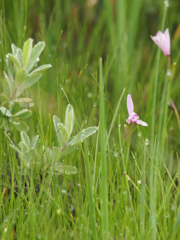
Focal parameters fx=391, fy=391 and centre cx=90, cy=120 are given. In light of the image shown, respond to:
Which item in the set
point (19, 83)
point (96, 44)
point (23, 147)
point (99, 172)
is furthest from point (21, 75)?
point (96, 44)

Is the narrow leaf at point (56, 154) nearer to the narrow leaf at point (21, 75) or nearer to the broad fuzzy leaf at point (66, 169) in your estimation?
the broad fuzzy leaf at point (66, 169)

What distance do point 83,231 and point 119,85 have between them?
1142 mm

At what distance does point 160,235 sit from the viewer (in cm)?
99

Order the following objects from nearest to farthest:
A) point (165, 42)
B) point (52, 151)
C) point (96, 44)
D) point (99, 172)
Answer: point (99, 172) → point (52, 151) → point (165, 42) → point (96, 44)

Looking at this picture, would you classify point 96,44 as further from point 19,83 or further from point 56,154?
point 56,154

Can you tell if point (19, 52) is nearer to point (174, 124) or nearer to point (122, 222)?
point (122, 222)

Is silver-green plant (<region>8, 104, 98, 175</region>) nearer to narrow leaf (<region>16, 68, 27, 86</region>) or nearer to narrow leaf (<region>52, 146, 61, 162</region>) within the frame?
narrow leaf (<region>52, 146, 61, 162</region>)

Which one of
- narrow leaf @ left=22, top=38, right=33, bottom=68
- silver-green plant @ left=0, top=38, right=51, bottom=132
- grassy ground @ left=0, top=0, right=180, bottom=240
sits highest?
narrow leaf @ left=22, top=38, right=33, bottom=68

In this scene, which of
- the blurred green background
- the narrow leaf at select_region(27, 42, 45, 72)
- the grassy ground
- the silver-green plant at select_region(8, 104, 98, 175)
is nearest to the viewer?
the grassy ground

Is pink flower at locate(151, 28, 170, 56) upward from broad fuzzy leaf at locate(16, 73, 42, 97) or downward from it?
upward

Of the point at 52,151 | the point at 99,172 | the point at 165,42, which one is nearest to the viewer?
the point at 99,172

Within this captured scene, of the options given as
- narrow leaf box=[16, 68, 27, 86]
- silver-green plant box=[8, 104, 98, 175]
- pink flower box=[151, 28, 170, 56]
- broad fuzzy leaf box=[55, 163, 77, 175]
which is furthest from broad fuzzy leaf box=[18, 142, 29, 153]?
pink flower box=[151, 28, 170, 56]

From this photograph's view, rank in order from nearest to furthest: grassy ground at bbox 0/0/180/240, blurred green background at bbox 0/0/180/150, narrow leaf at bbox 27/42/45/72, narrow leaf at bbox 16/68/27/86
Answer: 1. grassy ground at bbox 0/0/180/240
2. narrow leaf at bbox 16/68/27/86
3. narrow leaf at bbox 27/42/45/72
4. blurred green background at bbox 0/0/180/150

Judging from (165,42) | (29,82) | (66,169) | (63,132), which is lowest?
(66,169)
